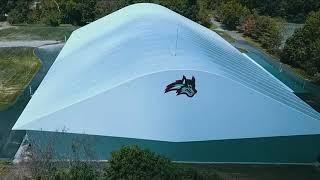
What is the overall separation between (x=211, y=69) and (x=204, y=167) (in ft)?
15.3

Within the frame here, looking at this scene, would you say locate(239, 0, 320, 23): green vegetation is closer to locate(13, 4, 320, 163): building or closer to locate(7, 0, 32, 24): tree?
locate(7, 0, 32, 24): tree

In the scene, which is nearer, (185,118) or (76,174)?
(76,174)

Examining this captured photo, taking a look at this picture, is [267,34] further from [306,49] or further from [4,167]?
[4,167]

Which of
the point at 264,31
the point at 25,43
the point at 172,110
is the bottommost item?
the point at 25,43

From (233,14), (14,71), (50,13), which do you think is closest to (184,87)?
(14,71)

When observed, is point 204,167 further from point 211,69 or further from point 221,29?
point 221,29

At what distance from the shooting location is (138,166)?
15.8 meters

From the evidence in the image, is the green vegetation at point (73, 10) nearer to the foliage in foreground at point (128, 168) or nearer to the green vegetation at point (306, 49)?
the green vegetation at point (306, 49)

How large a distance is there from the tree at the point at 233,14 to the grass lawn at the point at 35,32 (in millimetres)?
16306

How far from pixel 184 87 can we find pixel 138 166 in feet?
23.2

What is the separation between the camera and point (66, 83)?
24.6 m

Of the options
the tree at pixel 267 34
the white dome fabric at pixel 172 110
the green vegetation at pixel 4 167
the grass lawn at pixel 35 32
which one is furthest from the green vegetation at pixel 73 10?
the green vegetation at pixel 4 167

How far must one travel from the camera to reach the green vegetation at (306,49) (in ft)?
118

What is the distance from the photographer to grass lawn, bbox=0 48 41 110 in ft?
101
